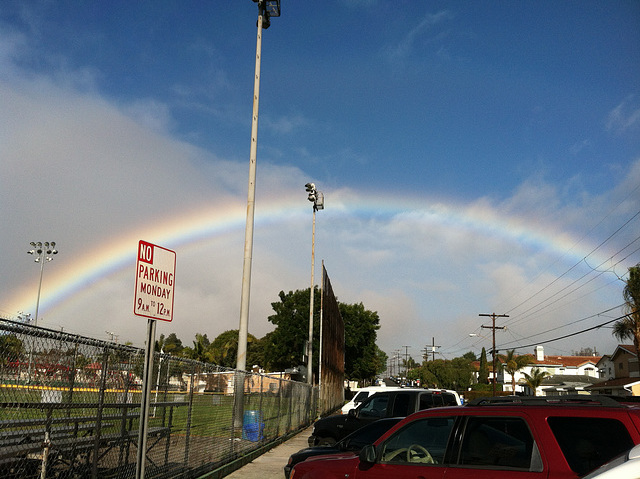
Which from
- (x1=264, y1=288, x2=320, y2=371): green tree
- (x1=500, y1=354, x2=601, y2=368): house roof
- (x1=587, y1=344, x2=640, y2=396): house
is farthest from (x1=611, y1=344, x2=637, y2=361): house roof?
(x1=500, y1=354, x2=601, y2=368): house roof

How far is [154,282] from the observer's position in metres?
5.93

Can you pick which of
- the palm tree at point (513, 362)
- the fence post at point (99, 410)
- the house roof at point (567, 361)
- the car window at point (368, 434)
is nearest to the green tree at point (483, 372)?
the house roof at point (567, 361)

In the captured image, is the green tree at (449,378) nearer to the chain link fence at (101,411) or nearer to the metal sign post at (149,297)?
the chain link fence at (101,411)

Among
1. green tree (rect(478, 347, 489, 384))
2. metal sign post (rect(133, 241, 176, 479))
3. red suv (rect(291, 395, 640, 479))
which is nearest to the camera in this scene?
red suv (rect(291, 395, 640, 479))

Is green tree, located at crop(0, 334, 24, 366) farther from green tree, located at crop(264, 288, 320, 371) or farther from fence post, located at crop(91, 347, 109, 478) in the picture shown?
green tree, located at crop(264, 288, 320, 371)

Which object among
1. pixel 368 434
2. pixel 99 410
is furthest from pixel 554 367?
pixel 99 410

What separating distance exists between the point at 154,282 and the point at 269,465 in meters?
9.44

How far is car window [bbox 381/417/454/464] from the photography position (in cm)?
538

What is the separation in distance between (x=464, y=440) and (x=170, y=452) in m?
5.86

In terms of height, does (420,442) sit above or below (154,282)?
below

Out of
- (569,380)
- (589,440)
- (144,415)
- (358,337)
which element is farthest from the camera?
(569,380)

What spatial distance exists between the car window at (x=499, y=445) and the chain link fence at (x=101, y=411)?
153 inches

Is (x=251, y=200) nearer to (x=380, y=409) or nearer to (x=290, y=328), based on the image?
(x=380, y=409)

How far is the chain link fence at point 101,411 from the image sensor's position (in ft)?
17.6
